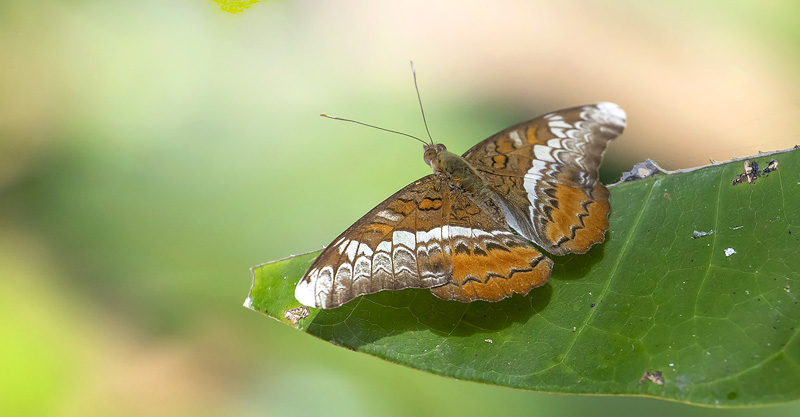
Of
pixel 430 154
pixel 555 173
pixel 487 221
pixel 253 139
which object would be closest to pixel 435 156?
pixel 430 154

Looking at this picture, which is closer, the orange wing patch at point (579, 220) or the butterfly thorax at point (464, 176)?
the orange wing patch at point (579, 220)

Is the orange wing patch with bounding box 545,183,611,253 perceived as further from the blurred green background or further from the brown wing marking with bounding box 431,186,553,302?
the blurred green background

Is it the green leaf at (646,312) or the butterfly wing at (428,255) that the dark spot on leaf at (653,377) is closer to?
the green leaf at (646,312)

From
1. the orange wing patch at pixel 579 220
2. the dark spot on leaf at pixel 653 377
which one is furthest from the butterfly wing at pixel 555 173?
the dark spot on leaf at pixel 653 377

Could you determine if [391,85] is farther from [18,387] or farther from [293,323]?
[18,387]

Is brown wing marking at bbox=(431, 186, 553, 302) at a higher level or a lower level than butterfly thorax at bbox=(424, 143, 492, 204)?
lower

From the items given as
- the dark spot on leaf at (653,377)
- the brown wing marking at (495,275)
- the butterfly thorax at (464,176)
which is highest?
the butterfly thorax at (464,176)

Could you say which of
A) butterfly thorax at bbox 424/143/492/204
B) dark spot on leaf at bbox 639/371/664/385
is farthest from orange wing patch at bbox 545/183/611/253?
dark spot on leaf at bbox 639/371/664/385
